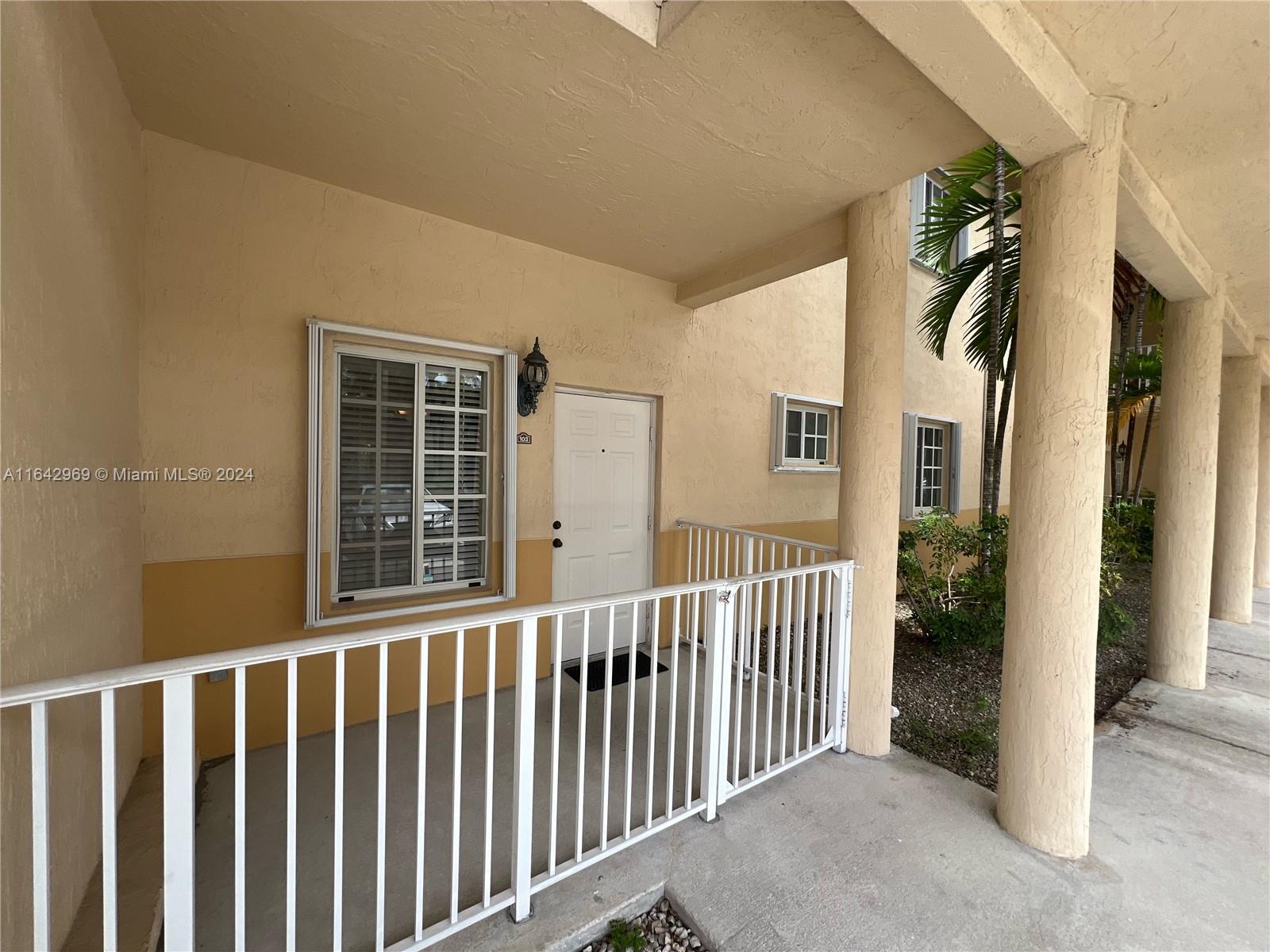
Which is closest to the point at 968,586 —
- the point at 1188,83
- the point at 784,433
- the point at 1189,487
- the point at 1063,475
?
the point at 1189,487

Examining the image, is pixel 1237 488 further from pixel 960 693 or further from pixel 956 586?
pixel 960 693

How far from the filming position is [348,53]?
1.66m

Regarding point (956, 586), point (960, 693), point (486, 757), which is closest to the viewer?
point (486, 757)

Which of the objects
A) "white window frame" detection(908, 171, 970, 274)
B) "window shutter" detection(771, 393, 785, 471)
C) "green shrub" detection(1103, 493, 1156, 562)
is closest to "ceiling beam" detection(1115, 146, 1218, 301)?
"window shutter" detection(771, 393, 785, 471)

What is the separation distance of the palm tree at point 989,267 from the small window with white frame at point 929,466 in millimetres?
1646

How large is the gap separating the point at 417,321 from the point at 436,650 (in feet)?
6.12

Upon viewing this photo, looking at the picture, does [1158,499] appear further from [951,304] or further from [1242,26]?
[1242,26]

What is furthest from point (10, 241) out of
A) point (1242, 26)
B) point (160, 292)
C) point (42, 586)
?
point (1242, 26)

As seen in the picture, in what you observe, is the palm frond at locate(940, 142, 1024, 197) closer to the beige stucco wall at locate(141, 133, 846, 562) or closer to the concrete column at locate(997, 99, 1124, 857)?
the concrete column at locate(997, 99, 1124, 857)

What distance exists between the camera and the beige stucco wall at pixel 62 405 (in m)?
1.08

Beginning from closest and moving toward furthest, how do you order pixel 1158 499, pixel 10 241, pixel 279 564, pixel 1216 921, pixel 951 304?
1. pixel 10 241
2. pixel 1216 921
3. pixel 279 564
4. pixel 1158 499
5. pixel 951 304

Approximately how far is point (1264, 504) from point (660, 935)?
9.03 metres

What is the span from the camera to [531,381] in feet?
9.95

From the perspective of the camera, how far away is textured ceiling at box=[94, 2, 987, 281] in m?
1.56
